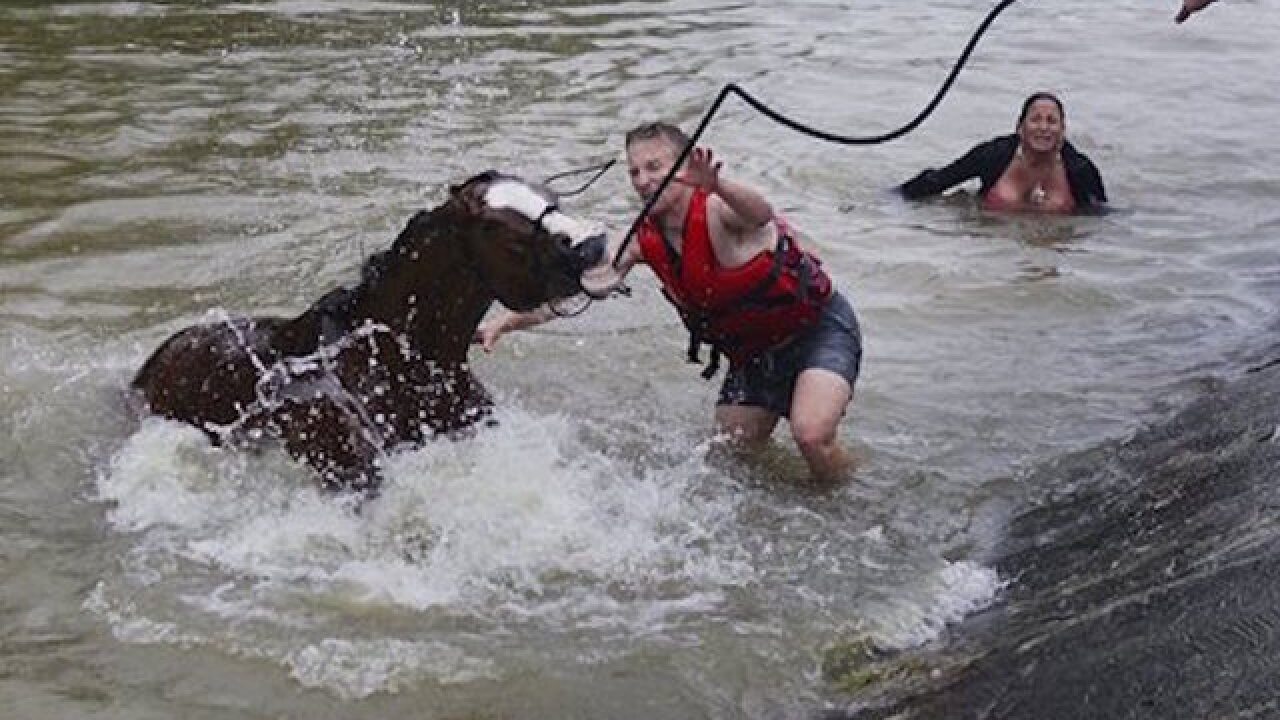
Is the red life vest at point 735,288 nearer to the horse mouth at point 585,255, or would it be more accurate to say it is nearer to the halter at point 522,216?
the halter at point 522,216

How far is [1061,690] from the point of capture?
3.75 metres

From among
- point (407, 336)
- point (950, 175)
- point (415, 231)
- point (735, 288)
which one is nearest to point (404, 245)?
point (415, 231)

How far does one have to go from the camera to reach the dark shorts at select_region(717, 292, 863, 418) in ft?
21.2

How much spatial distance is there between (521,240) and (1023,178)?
6927 millimetres

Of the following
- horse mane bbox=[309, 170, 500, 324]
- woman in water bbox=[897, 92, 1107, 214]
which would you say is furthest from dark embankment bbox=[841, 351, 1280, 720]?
woman in water bbox=[897, 92, 1107, 214]

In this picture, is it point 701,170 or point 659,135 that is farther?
point 659,135

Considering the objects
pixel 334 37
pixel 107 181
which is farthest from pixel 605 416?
pixel 334 37

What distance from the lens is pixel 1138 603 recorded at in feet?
13.7

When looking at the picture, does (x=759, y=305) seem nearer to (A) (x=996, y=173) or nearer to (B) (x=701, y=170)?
(B) (x=701, y=170)

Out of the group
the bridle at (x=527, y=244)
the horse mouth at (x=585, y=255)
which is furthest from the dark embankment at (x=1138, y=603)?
the bridle at (x=527, y=244)

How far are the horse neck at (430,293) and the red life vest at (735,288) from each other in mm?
1140

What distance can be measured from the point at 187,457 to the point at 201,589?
30.1 inches

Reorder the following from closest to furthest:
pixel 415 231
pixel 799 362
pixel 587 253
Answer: pixel 587 253
pixel 415 231
pixel 799 362

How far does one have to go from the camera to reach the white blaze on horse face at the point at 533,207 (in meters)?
4.98
